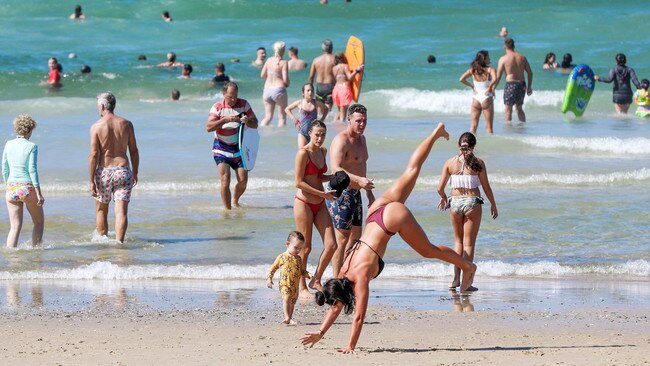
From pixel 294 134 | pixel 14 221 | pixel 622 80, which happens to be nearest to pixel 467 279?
pixel 14 221

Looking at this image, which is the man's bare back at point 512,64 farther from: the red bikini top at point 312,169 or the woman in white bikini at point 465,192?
the red bikini top at point 312,169

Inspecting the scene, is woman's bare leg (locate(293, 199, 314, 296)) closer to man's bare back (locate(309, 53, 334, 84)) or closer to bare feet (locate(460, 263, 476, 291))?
bare feet (locate(460, 263, 476, 291))

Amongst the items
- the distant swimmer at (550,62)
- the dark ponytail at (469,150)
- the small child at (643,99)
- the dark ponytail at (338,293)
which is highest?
the distant swimmer at (550,62)

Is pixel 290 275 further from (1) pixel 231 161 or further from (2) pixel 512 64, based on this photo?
(2) pixel 512 64

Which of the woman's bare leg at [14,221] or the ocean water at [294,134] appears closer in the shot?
the ocean water at [294,134]

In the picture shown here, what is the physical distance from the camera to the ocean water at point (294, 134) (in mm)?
10578

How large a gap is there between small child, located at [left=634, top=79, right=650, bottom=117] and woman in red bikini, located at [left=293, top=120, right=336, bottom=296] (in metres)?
13.9

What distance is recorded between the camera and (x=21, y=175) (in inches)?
417

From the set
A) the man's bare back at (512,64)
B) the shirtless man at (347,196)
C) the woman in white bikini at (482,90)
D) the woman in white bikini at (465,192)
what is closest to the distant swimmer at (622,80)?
the man's bare back at (512,64)

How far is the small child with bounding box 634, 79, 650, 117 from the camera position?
21344mm

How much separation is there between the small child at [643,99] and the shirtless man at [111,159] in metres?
12.8

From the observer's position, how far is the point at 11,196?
10656mm

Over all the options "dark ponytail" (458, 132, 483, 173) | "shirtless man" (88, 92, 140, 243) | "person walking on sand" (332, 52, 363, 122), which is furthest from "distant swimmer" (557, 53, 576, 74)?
"dark ponytail" (458, 132, 483, 173)

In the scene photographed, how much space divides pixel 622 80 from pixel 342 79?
554 cm
